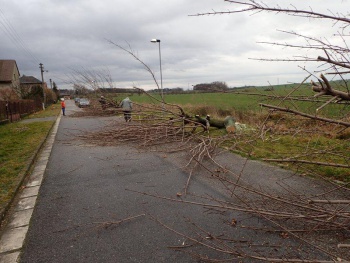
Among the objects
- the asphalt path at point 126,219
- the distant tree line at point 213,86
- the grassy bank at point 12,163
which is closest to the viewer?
the asphalt path at point 126,219

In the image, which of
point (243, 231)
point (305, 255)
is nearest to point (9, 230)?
point (243, 231)

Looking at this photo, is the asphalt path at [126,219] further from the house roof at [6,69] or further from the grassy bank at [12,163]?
the house roof at [6,69]

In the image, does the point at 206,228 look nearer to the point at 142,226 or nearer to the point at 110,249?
the point at 142,226

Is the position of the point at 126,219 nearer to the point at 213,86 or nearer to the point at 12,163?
the point at 213,86

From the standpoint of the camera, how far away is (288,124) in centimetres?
414

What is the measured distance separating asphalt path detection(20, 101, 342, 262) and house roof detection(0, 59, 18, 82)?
52.6 m

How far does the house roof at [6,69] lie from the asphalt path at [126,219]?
173 feet

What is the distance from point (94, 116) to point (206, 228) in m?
7.66

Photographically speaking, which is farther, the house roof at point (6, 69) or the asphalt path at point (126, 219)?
the house roof at point (6, 69)

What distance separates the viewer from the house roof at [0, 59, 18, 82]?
161 ft

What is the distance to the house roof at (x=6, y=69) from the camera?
49031 mm

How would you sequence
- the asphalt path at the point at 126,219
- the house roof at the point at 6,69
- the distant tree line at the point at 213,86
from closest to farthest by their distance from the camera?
the asphalt path at the point at 126,219, the distant tree line at the point at 213,86, the house roof at the point at 6,69

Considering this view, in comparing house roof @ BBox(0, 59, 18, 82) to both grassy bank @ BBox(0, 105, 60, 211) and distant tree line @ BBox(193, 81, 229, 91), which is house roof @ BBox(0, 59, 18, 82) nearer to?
grassy bank @ BBox(0, 105, 60, 211)

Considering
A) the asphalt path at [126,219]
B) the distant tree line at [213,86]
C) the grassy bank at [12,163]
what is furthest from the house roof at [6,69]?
the distant tree line at [213,86]
